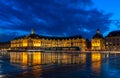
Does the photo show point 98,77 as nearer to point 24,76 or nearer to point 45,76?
point 45,76

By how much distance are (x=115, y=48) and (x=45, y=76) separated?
6629 inches

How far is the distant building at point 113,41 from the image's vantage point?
18012 centimetres

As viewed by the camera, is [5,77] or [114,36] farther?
[114,36]

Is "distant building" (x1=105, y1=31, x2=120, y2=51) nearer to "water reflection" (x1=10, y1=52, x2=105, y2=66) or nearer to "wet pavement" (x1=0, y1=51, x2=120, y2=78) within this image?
"water reflection" (x1=10, y1=52, x2=105, y2=66)

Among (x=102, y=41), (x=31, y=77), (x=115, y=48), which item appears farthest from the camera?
(x=102, y=41)

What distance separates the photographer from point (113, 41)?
598 ft

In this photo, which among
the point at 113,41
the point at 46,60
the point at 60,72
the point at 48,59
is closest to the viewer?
the point at 60,72

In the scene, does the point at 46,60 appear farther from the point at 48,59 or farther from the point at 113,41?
the point at 113,41

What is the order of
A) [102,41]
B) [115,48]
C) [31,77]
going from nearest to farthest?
[31,77]
[115,48]
[102,41]

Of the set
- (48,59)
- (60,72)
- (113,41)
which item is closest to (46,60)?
(48,59)

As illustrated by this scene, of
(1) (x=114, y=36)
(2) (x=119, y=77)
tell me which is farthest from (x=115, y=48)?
(2) (x=119, y=77)

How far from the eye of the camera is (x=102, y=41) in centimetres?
19825

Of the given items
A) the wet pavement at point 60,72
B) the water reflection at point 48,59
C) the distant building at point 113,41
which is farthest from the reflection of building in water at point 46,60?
the distant building at point 113,41

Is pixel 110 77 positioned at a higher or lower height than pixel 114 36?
lower
